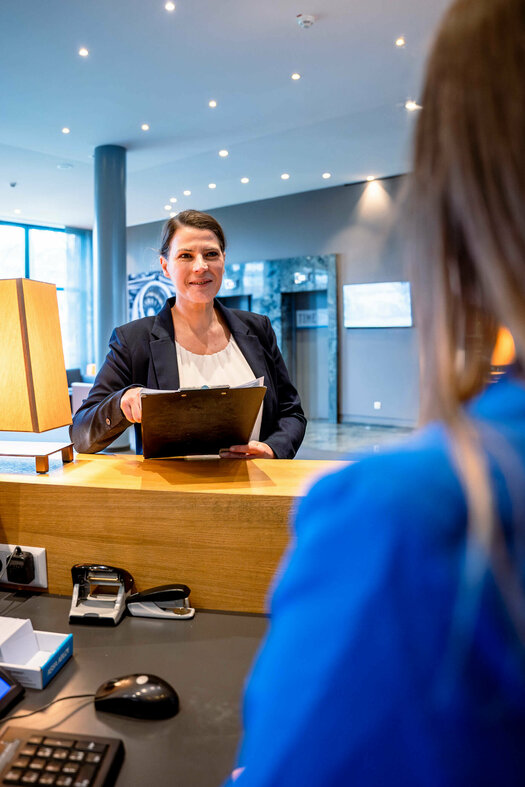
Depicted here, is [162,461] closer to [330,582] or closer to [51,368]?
[51,368]

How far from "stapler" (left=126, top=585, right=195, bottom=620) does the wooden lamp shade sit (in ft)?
1.48

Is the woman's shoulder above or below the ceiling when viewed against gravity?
below

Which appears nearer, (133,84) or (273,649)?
(273,649)

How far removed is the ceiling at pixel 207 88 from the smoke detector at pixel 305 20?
62 millimetres

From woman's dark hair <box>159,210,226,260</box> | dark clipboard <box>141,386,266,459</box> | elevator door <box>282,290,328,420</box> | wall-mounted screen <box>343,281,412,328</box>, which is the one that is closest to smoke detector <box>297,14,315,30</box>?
woman's dark hair <box>159,210,226,260</box>

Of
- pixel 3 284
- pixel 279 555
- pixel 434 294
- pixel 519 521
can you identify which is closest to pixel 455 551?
pixel 519 521

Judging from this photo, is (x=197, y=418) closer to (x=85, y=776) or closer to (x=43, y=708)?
(x=43, y=708)

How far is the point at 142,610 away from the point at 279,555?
30 centimetres

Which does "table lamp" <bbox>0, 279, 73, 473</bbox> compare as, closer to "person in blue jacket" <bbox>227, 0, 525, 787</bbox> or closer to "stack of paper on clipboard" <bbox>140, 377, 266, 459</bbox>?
"stack of paper on clipboard" <bbox>140, 377, 266, 459</bbox>

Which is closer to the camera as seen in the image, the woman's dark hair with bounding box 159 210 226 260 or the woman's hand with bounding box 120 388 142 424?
the woman's hand with bounding box 120 388 142 424

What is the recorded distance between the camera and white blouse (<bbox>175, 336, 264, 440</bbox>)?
201 centimetres

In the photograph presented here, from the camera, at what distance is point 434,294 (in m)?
0.37

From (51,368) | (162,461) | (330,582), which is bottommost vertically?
(162,461)

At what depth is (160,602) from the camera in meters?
1.15
